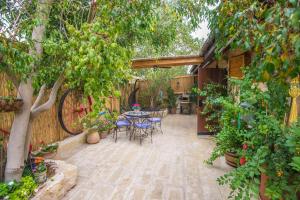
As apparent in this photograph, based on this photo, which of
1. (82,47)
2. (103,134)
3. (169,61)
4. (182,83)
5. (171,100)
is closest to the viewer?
(82,47)

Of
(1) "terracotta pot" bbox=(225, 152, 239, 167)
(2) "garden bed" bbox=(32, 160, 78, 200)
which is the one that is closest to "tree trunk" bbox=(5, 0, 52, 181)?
(2) "garden bed" bbox=(32, 160, 78, 200)

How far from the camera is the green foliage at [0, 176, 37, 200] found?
2.21 m

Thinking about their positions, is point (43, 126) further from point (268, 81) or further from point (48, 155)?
point (268, 81)

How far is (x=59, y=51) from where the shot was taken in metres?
2.13

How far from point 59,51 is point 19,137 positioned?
128 cm

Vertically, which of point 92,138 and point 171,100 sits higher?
point 171,100

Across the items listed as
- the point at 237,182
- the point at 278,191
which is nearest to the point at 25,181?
the point at 237,182

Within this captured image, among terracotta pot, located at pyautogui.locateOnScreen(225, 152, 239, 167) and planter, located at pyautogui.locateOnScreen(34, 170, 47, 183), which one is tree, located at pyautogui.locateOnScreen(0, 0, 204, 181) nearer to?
planter, located at pyautogui.locateOnScreen(34, 170, 47, 183)

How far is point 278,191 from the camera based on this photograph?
5.23 ft

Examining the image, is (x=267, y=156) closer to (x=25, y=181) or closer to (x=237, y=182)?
(x=237, y=182)

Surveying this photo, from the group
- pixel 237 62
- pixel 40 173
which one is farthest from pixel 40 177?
pixel 237 62

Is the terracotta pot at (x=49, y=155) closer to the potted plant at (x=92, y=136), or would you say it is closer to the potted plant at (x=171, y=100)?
the potted plant at (x=92, y=136)

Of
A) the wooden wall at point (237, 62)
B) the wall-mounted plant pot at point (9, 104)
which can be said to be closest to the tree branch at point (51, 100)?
the wall-mounted plant pot at point (9, 104)

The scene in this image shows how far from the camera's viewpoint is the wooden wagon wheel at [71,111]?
464 centimetres
